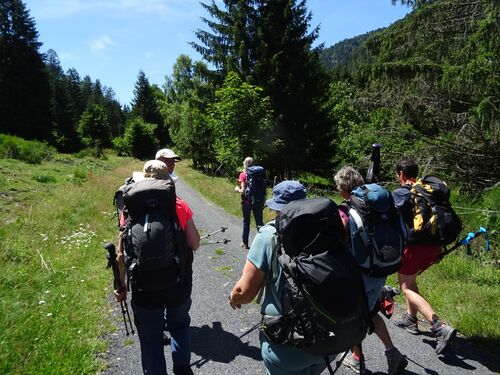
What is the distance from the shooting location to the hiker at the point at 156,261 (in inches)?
113

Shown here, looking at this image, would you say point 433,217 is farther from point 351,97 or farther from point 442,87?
point 351,97

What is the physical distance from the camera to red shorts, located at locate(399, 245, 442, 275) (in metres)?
4.11

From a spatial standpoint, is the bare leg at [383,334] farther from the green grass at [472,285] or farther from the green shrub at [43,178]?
the green shrub at [43,178]

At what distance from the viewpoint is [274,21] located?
65.8 ft

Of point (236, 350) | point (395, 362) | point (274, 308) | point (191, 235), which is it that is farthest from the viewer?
point (236, 350)

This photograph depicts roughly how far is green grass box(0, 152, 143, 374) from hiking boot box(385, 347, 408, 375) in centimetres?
305

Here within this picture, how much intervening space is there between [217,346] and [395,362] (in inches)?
80.6

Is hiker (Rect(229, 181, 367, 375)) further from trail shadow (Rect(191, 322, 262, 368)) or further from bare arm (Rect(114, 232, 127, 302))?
Result: trail shadow (Rect(191, 322, 262, 368))

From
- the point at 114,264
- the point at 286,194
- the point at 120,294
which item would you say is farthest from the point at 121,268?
the point at 286,194

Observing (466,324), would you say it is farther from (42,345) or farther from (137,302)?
(42,345)

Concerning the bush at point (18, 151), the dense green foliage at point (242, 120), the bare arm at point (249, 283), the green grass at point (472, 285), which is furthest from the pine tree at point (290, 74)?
the bush at point (18, 151)

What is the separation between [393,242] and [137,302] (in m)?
2.20

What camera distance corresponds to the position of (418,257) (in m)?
4.16

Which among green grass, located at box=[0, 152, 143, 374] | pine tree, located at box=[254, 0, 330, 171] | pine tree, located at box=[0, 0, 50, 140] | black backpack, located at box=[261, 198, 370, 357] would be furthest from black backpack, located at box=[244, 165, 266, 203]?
pine tree, located at box=[0, 0, 50, 140]
